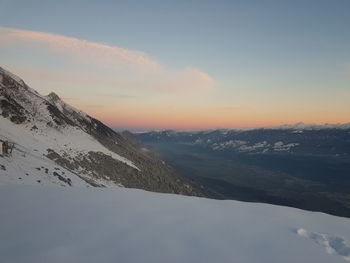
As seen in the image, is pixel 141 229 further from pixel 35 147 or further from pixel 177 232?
pixel 35 147

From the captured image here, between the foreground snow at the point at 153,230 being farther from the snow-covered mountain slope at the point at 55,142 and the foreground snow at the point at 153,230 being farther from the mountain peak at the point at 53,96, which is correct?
the mountain peak at the point at 53,96

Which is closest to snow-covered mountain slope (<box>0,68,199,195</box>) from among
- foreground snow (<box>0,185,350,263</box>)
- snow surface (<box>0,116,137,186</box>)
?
snow surface (<box>0,116,137,186</box>)

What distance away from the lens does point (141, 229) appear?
7.23m

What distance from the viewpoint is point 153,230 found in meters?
7.23

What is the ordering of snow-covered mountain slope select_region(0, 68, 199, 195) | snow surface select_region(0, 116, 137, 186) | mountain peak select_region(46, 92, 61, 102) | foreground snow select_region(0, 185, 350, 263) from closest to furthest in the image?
foreground snow select_region(0, 185, 350, 263), snow surface select_region(0, 116, 137, 186), snow-covered mountain slope select_region(0, 68, 199, 195), mountain peak select_region(46, 92, 61, 102)

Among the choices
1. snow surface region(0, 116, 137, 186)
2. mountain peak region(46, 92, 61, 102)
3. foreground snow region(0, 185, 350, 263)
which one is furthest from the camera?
mountain peak region(46, 92, 61, 102)

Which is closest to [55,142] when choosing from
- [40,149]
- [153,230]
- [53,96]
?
[40,149]

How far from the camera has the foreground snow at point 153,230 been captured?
6.01 metres

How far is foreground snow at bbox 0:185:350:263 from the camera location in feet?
19.7

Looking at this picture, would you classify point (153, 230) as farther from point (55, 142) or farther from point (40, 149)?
point (55, 142)

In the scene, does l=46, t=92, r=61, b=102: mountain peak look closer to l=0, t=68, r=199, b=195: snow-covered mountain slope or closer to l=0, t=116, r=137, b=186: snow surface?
l=0, t=68, r=199, b=195: snow-covered mountain slope

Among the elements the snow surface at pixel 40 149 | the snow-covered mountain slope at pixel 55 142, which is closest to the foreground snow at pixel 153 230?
the snow surface at pixel 40 149

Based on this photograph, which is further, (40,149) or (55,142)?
(55,142)

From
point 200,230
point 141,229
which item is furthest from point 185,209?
point 141,229
